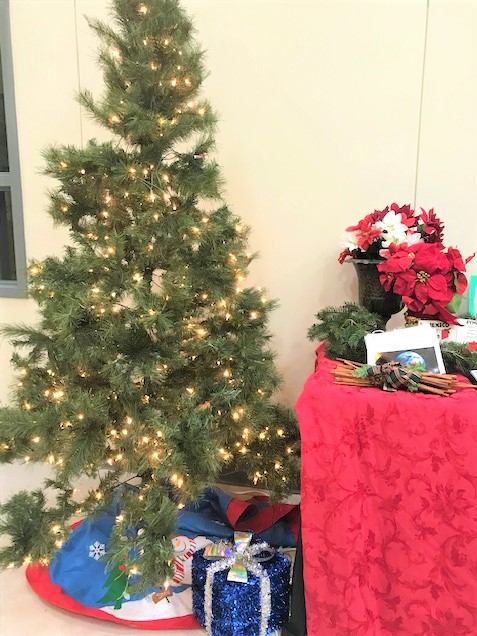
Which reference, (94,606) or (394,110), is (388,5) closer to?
(394,110)

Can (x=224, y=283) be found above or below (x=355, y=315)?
above

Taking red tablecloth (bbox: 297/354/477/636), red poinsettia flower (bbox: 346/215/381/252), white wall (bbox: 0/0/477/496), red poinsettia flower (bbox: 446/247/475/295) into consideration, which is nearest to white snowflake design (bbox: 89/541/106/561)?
red tablecloth (bbox: 297/354/477/636)

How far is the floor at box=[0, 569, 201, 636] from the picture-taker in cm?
157

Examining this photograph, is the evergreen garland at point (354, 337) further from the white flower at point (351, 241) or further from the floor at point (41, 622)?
the floor at point (41, 622)

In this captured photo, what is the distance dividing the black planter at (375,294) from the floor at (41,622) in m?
1.17

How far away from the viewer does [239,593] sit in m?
1.46

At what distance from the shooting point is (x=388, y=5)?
1.90m

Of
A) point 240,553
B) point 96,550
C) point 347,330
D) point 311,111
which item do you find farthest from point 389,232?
point 96,550

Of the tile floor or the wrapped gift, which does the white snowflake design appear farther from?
the wrapped gift

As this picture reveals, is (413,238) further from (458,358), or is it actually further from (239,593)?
(239,593)

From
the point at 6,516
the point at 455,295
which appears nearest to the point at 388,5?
the point at 455,295

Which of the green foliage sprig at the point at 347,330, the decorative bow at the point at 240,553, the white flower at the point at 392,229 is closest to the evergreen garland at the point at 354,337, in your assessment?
the green foliage sprig at the point at 347,330

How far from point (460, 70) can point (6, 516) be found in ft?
7.07

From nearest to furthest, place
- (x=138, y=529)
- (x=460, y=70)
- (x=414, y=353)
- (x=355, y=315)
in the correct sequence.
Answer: (x=414, y=353), (x=138, y=529), (x=355, y=315), (x=460, y=70)
